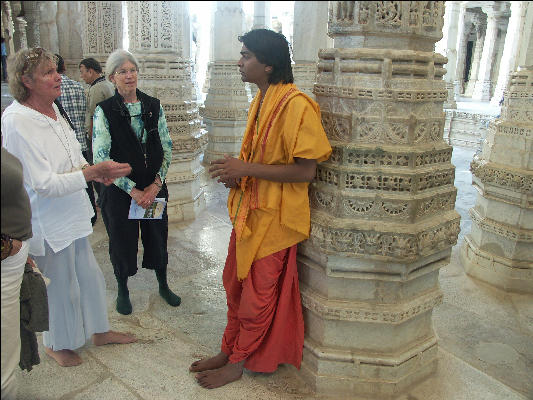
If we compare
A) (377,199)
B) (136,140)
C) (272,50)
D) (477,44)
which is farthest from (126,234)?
(477,44)

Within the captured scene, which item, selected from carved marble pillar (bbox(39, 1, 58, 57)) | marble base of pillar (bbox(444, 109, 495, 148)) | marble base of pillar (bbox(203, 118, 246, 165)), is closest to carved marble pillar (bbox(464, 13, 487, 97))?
marble base of pillar (bbox(444, 109, 495, 148))

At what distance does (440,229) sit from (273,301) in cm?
91

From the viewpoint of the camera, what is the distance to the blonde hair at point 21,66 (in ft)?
6.70

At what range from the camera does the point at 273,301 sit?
7.38ft

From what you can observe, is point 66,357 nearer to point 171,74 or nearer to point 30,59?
point 30,59

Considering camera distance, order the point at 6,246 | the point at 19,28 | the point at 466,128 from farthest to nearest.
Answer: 1. the point at 19,28
2. the point at 466,128
3. the point at 6,246

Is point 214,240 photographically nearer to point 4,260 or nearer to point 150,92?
point 150,92

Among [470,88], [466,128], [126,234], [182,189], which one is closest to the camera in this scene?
[126,234]

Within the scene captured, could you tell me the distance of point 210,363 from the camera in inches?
94.9

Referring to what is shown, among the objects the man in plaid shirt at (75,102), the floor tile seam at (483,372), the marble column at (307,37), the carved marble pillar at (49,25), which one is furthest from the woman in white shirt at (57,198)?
the carved marble pillar at (49,25)

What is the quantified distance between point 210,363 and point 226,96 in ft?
20.9

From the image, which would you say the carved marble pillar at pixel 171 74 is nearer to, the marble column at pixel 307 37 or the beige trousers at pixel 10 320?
the marble column at pixel 307 37

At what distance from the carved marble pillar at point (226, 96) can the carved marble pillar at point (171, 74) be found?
3.01m

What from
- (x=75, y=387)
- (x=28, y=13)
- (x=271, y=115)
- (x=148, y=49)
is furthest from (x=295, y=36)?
(x=28, y=13)
